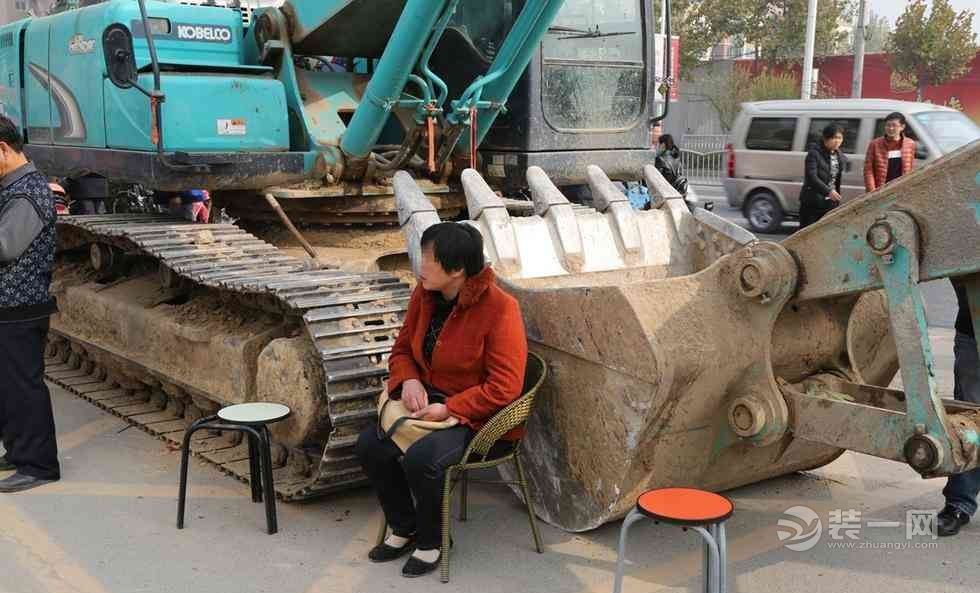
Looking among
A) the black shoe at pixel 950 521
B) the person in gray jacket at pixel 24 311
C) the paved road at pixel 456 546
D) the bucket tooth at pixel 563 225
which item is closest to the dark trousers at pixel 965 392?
the black shoe at pixel 950 521

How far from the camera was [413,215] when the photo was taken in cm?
475

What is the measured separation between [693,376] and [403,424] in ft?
3.43

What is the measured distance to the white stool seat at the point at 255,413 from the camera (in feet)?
13.7

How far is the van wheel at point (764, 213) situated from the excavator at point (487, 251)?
879 centimetres

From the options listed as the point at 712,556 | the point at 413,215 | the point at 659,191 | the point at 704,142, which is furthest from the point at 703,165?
the point at 712,556

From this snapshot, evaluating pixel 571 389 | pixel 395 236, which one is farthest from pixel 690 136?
pixel 571 389

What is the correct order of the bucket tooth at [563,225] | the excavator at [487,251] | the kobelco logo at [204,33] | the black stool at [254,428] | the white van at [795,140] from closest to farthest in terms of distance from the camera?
1. the excavator at [487,251]
2. the black stool at [254,428]
3. the bucket tooth at [563,225]
4. the kobelco logo at [204,33]
5. the white van at [795,140]

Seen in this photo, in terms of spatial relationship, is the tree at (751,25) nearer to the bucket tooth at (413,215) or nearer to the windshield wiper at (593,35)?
the windshield wiper at (593,35)

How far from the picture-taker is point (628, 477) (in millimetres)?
3963

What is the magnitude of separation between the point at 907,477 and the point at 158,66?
4.06m

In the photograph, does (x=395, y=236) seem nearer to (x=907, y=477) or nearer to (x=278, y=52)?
(x=278, y=52)

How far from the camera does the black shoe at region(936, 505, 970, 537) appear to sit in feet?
14.1

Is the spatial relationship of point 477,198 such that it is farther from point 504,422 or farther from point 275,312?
point 504,422

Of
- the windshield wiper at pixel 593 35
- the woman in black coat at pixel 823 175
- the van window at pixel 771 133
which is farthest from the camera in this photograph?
the van window at pixel 771 133
